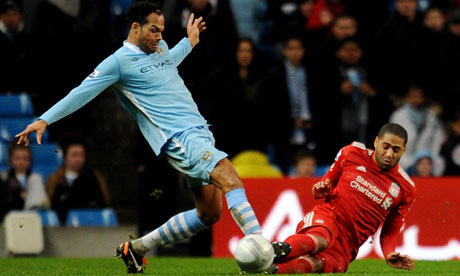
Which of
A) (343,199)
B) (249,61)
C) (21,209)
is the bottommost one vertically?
(21,209)

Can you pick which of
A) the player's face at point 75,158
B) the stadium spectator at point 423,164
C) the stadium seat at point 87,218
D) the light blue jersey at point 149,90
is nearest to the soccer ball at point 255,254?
the light blue jersey at point 149,90

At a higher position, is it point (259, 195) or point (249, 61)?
point (249, 61)

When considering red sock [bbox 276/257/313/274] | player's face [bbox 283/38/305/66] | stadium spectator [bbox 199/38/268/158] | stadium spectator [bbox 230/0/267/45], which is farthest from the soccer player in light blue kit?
stadium spectator [bbox 230/0/267/45]

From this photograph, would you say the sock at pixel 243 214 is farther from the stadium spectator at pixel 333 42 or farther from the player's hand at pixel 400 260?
the stadium spectator at pixel 333 42

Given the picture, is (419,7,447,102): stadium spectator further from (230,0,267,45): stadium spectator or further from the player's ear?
the player's ear

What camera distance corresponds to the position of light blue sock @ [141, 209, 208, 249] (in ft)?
24.0

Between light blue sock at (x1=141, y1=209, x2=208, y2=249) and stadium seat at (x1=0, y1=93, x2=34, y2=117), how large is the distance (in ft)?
16.5

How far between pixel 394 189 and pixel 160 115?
186 centimetres

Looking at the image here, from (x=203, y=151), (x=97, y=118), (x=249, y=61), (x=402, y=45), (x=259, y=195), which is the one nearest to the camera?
(x=203, y=151)

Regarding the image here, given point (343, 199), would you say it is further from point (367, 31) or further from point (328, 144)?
point (367, 31)

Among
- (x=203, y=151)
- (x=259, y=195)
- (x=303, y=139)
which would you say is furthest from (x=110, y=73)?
(x=303, y=139)

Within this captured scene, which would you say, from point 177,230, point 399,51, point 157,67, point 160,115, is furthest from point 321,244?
point 399,51

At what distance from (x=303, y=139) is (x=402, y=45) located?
5.95 ft

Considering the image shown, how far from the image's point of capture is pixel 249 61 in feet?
36.2
